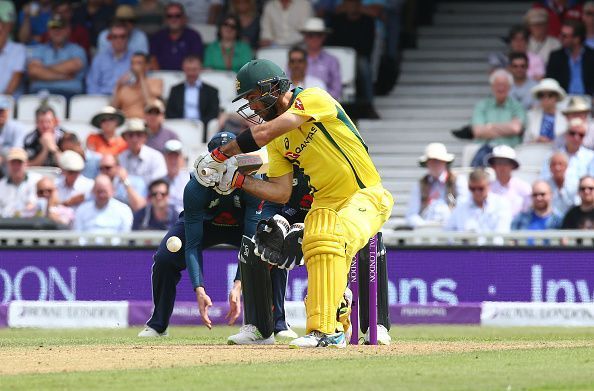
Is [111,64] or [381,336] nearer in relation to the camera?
[381,336]

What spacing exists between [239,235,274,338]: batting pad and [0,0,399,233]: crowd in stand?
5466 millimetres

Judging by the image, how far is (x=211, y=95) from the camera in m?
17.6

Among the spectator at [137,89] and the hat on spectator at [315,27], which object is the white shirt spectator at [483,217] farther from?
the spectator at [137,89]

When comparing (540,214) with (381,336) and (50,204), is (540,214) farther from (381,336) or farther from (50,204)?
(381,336)

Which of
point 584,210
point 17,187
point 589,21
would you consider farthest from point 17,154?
point 589,21

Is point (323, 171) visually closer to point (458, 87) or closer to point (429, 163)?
point (429, 163)

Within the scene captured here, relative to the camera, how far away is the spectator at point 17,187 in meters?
16.2

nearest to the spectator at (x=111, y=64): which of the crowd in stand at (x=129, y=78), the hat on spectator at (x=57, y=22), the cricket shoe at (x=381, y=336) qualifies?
the crowd in stand at (x=129, y=78)

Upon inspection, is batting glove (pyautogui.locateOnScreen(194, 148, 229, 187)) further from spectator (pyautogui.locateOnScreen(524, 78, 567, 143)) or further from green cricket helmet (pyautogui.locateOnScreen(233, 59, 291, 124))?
spectator (pyautogui.locateOnScreen(524, 78, 567, 143))

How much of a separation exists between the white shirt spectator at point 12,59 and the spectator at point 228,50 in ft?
8.08

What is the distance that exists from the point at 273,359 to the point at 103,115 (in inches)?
359

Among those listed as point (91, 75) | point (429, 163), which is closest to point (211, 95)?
point (91, 75)

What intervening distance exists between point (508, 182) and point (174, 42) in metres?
5.41

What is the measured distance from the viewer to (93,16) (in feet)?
65.2
